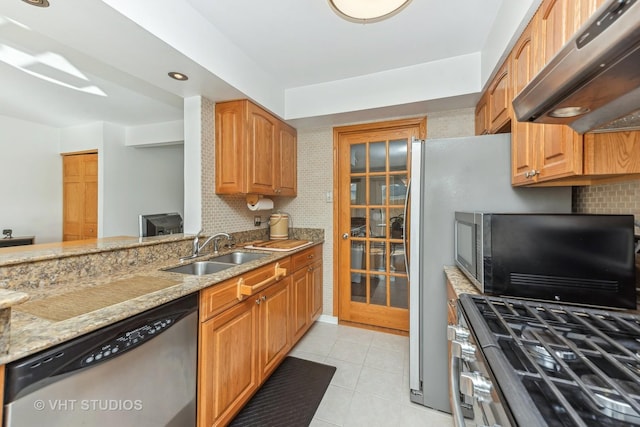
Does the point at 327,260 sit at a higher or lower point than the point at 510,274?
lower

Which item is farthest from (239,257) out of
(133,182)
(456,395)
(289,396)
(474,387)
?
(133,182)

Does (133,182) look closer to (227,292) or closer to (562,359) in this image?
(227,292)

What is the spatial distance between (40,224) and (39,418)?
4.33 metres

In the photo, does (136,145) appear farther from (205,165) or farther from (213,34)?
(213,34)

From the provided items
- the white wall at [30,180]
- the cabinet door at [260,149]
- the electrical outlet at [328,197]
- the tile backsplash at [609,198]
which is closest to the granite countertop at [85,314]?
the cabinet door at [260,149]

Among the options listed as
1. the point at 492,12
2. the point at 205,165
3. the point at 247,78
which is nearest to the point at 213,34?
the point at 247,78

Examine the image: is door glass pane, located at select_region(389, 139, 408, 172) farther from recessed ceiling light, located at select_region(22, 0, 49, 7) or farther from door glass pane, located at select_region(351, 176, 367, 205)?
recessed ceiling light, located at select_region(22, 0, 49, 7)

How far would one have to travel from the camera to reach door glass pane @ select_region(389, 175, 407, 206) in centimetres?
Answer: 269

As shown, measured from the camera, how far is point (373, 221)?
282cm

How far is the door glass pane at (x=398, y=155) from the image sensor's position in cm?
267

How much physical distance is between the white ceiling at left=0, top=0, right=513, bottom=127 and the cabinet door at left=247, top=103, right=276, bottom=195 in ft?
0.89

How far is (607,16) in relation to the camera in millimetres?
506

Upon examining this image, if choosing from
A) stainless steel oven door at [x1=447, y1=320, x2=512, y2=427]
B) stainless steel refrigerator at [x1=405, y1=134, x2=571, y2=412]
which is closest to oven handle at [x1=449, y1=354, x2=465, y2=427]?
stainless steel oven door at [x1=447, y1=320, x2=512, y2=427]

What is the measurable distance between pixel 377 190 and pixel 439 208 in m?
1.15
